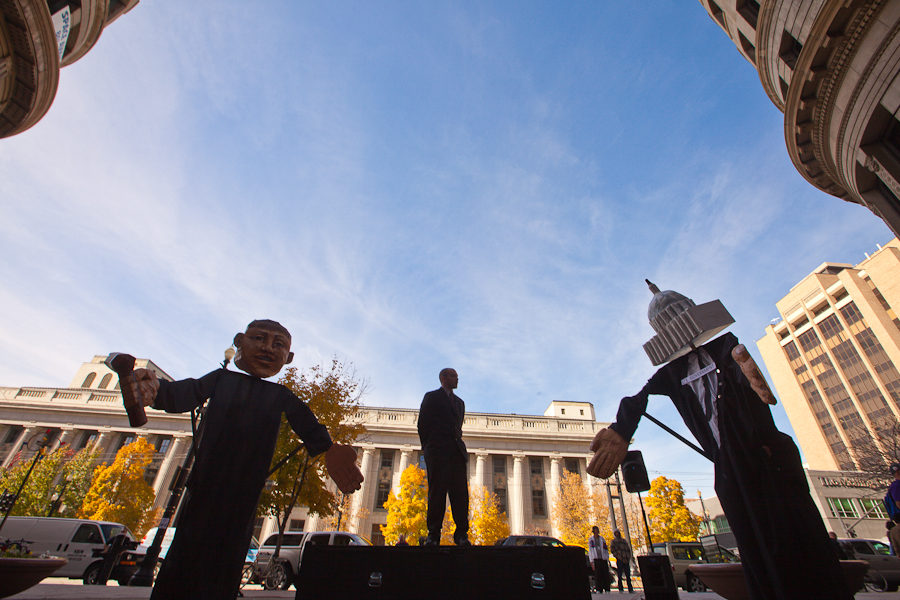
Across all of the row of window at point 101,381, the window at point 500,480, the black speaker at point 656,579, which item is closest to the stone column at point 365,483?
the window at point 500,480

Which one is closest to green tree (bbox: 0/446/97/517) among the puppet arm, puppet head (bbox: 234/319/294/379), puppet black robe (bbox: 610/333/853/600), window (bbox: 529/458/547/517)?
puppet head (bbox: 234/319/294/379)

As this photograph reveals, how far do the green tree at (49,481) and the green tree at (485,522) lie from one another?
97.0 feet

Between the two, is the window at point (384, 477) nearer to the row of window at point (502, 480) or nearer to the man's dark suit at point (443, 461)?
the row of window at point (502, 480)

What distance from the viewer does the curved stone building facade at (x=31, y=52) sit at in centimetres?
859

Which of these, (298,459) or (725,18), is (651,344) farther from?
(725,18)

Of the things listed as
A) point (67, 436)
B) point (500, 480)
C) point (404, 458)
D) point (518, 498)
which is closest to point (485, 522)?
point (518, 498)

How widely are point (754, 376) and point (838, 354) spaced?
72068 mm

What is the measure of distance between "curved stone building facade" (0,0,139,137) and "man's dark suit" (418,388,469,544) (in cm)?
1208

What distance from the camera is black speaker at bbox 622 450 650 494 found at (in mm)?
3568

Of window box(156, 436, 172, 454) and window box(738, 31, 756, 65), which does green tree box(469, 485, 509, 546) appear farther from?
window box(738, 31, 756, 65)

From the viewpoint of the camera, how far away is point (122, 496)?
29516 mm

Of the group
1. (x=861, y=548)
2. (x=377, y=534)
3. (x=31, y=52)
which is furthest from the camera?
(x=377, y=534)

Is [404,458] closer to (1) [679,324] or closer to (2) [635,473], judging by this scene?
(2) [635,473]

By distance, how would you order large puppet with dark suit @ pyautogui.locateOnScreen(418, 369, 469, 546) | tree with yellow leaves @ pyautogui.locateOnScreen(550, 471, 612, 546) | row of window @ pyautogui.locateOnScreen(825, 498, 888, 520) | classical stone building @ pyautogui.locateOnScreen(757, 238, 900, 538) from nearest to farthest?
large puppet with dark suit @ pyautogui.locateOnScreen(418, 369, 469, 546), tree with yellow leaves @ pyautogui.locateOnScreen(550, 471, 612, 546), row of window @ pyautogui.locateOnScreen(825, 498, 888, 520), classical stone building @ pyautogui.locateOnScreen(757, 238, 900, 538)
